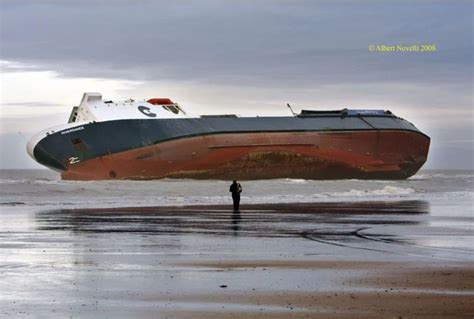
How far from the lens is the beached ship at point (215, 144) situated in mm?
61375

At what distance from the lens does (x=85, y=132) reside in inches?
2408

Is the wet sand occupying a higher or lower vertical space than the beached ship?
lower

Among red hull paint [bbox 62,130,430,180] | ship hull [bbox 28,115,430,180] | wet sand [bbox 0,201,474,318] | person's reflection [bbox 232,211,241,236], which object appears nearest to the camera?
wet sand [bbox 0,201,474,318]

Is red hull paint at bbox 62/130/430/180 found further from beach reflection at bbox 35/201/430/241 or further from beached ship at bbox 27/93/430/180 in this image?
beach reflection at bbox 35/201/430/241

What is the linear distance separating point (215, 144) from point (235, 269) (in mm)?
49727

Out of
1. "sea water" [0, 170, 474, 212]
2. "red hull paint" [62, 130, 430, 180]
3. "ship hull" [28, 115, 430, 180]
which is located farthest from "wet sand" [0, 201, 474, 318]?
"red hull paint" [62, 130, 430, 180]

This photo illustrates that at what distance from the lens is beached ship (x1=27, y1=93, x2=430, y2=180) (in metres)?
61.4

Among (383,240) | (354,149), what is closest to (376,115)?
(354,149)

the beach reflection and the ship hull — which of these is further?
the ship hull

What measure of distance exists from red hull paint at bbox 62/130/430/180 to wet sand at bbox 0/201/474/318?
3710cm

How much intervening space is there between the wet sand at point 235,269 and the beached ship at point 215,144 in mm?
36948

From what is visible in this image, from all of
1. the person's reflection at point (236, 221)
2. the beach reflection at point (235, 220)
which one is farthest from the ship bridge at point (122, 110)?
the person's reflection at point (236, 221)

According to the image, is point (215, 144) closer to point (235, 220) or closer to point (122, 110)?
point (122, 110)

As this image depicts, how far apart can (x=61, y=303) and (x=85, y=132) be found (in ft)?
169
